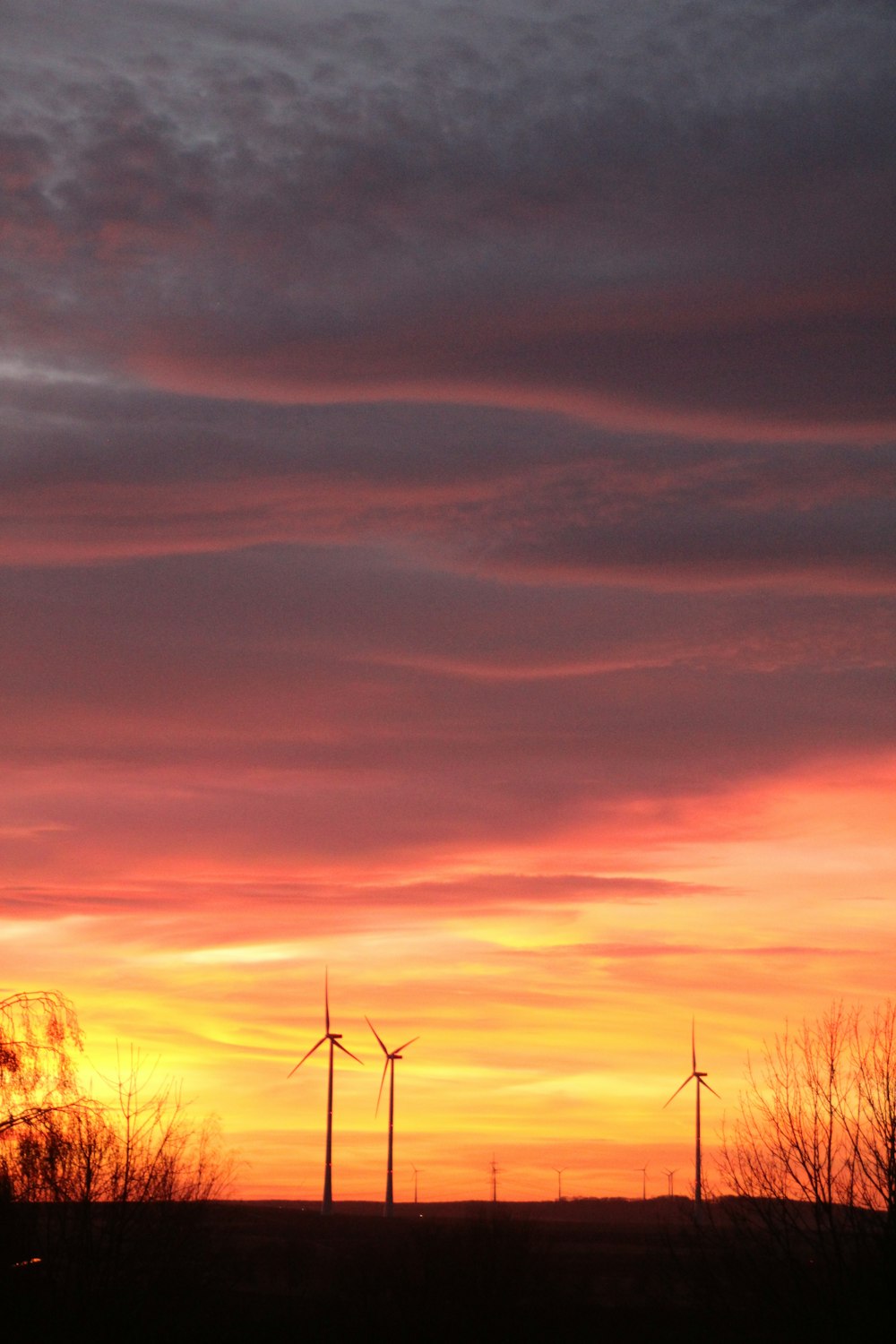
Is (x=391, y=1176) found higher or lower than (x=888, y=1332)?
higher

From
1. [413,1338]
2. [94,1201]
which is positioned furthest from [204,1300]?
[94,1201]

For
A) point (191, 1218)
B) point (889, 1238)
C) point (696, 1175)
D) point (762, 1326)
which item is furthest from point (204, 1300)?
point (696, 1175)

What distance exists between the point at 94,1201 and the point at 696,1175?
99162 millimetres

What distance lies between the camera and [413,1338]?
251 feet

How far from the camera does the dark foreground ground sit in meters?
44.6

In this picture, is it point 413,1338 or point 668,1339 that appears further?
point 668,1339

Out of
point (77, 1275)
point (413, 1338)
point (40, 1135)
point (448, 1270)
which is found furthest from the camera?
point (448, 1270)

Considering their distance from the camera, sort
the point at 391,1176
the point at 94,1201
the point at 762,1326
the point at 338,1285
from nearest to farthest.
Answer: the point at 762,1326
the point at 94,1201
the point at 338,1285
the point at 391,1176

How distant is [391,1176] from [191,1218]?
7688cm

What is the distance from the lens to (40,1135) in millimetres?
36219

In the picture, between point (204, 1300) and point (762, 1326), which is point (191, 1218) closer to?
point (204, 1300)

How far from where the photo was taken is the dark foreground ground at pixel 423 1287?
44.6 meters

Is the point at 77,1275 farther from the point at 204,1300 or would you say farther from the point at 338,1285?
the point at 338,1285

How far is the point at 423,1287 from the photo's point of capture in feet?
266
